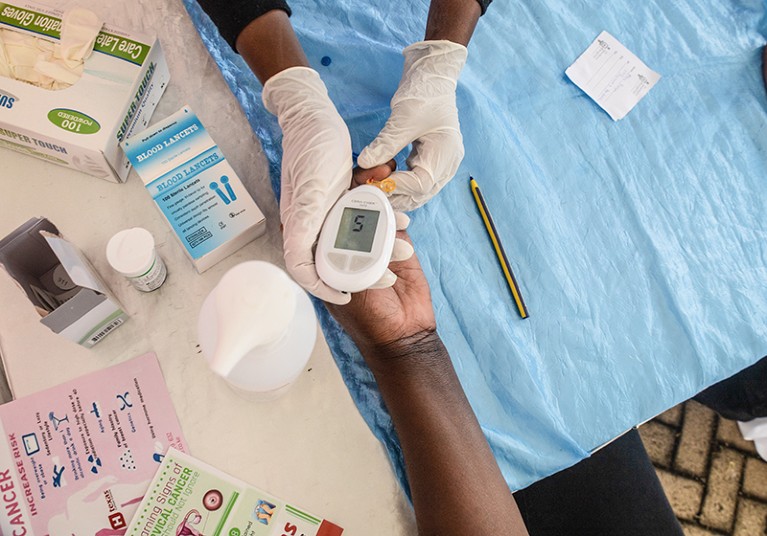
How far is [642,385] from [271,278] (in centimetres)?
74

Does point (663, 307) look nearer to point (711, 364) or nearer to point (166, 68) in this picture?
point (711, 364)

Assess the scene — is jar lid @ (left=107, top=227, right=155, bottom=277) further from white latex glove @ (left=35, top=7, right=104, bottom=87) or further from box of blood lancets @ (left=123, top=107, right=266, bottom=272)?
white latex glove @ (left=35, top=7, right=104, bottom=87)

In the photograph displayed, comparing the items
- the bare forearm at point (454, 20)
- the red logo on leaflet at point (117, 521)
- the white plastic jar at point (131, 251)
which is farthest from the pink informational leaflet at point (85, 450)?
the bare forearm at point (454, 20)

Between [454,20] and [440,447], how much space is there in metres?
0.73

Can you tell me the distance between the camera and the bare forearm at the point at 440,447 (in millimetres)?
748

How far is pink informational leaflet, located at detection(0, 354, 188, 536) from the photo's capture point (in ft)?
2.32

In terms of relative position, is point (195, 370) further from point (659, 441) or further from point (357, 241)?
point (659, 441)

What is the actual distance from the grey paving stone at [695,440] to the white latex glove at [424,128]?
119 centimetres

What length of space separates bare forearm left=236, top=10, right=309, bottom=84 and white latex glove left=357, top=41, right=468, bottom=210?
19 cm

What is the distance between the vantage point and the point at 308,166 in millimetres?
779

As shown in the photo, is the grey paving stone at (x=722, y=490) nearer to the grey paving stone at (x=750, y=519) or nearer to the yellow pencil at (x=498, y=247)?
the grey paving stone at (x=750, y=519)

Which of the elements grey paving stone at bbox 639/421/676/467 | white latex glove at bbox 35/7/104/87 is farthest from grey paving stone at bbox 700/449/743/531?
white latex glove at bbox 35/7/104/87

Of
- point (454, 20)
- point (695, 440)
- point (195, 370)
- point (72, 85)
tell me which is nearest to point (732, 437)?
point (695, 440)

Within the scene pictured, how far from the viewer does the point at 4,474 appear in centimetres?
72
